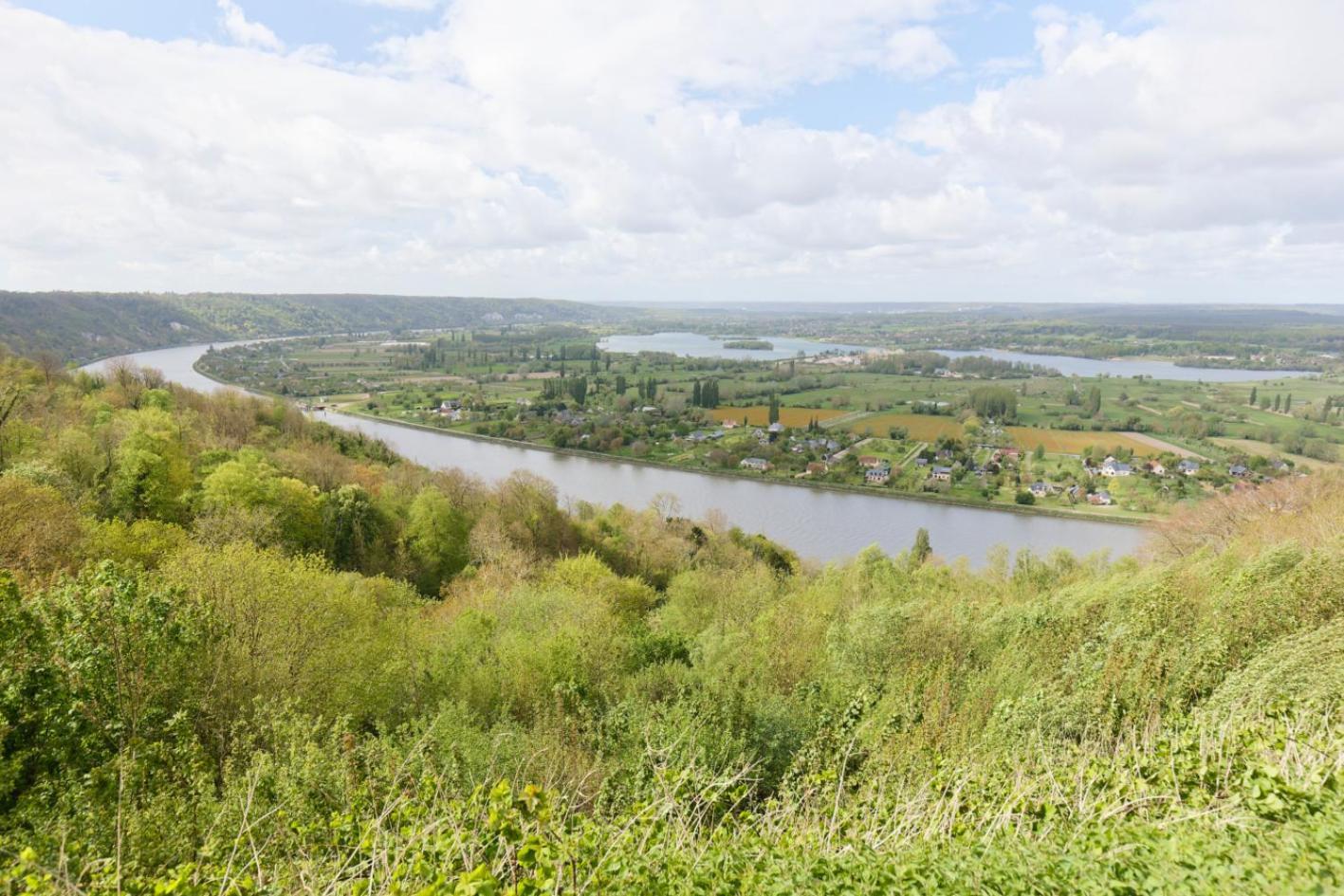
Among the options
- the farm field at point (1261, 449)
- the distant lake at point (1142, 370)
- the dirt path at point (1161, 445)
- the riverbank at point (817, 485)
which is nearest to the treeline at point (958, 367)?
the distant lake at point (1142, 370)

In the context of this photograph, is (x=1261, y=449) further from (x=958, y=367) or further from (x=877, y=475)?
(x=958, y=367)

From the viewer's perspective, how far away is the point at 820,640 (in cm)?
1162

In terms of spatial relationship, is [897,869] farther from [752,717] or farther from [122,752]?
[122,752]

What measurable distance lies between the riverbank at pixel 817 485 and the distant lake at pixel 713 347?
7880 centimetres

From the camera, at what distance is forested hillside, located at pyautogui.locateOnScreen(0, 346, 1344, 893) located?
3730mm

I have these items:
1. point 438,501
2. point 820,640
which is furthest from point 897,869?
point 438,501

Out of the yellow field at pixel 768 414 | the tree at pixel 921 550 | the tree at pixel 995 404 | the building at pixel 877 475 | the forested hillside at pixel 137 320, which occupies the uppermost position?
the forested hillside at pixel 137 320

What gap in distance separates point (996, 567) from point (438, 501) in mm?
21122

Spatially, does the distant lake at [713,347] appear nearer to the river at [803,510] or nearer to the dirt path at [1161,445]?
the dirt path at [1161,445]

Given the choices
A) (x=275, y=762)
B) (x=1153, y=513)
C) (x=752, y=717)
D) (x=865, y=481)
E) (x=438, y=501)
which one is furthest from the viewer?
(x=865, y=481)

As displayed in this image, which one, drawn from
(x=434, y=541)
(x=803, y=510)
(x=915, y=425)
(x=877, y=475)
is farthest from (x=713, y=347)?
(x=434, y=541)

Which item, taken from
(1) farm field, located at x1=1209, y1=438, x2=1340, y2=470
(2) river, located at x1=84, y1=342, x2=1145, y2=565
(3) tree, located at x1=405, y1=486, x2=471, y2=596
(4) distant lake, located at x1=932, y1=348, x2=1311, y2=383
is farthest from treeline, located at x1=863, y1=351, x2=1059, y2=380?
(3) tree, located at x1=405, y1=486, x2=471, y2=596

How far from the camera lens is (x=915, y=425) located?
229ft

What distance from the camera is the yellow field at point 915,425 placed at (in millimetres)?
65438
